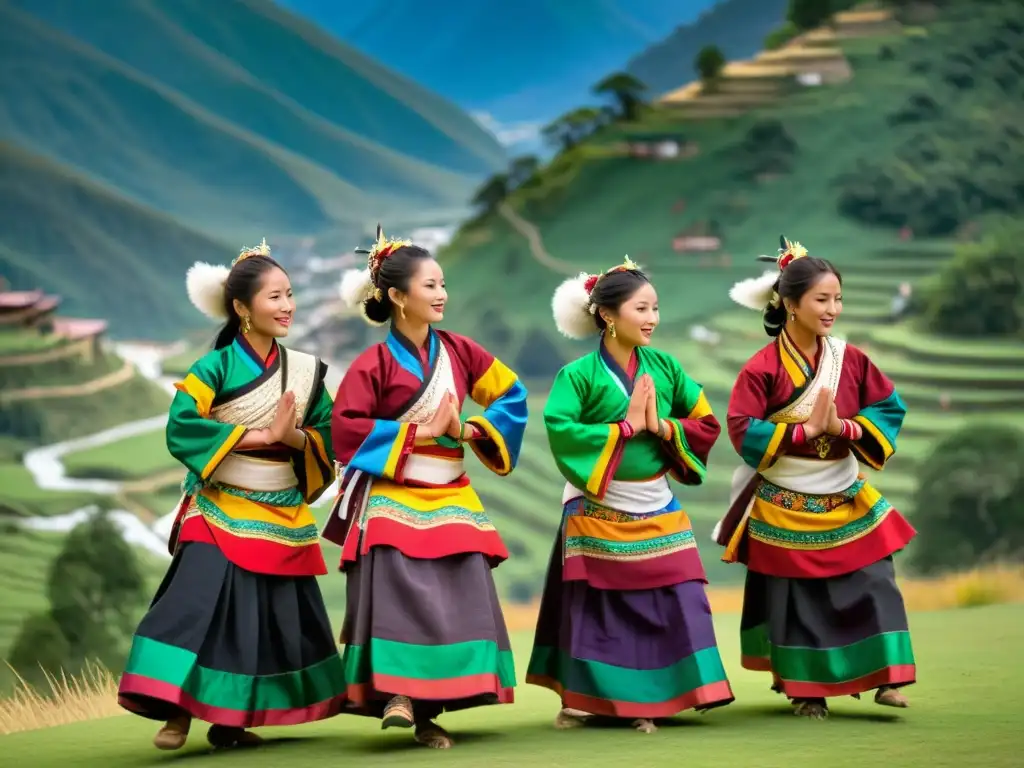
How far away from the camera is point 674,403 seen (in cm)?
498

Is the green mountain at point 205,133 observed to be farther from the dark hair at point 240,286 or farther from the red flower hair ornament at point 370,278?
the red flower hair ornament at point 370,278

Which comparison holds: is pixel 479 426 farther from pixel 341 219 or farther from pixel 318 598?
pixel 341 219

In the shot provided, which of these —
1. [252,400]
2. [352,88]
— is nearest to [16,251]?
[352,88]

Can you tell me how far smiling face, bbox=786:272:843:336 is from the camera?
192 inches

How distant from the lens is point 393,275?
4738 mm

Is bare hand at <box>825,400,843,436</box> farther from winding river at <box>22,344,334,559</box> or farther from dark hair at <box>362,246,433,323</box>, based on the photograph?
winding river at <box>22,344,334,559</box>

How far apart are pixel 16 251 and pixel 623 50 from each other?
21.1 feet

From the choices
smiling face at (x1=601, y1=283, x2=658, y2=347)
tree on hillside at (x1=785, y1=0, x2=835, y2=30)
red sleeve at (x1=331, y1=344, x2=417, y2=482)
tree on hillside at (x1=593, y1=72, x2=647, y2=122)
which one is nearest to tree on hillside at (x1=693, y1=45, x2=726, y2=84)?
tree on hillside at (x1=593, y1=72, x2=647, y2=122)

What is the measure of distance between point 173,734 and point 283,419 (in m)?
0.95

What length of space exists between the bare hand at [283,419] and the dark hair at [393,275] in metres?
0.40

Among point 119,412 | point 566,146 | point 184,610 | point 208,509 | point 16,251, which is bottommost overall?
point 184,610

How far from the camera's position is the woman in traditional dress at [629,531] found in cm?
475

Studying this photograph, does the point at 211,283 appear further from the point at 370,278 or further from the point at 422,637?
the point at 422,637

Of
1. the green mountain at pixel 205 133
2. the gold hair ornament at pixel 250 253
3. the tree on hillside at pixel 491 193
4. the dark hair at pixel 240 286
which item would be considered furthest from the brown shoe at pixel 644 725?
the tree on hillside at pixel 491 193
